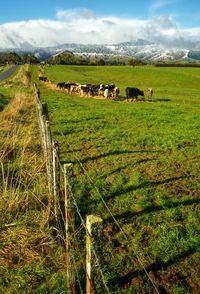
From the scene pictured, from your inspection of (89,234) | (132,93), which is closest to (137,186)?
(89,234)

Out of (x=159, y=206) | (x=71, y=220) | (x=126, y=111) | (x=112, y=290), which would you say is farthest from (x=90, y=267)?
(x=126, y=111)

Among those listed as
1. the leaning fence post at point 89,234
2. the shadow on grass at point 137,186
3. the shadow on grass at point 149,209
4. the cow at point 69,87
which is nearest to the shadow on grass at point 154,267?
the shadow on grass at point 149,209

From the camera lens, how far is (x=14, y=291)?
5715mm

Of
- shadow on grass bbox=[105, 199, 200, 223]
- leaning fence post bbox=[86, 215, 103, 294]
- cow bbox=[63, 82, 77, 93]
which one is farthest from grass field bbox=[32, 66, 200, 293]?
cow bbox=[63, 82, 77, 93]

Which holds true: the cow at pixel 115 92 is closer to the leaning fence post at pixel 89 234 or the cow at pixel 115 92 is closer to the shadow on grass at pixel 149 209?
the shadow on grass at pixel 149 209

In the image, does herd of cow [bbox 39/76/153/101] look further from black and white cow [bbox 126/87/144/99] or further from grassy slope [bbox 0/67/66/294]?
grassy slope [bbox 0/67/66/294]

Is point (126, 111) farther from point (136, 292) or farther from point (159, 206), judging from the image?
point (136, 292)

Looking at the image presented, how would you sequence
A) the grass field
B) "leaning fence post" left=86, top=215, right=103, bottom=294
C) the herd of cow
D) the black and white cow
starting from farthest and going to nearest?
the herd of cow < the black and white cow < the grass field < "leaning fence post" left=86, top=215, right=103, bottom=294

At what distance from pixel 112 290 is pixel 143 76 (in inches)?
2609

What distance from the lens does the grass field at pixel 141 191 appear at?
6371 mm

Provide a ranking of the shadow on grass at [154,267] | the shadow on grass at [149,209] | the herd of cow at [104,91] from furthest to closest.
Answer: the herd of cow at [104,91]
the shadow on grass at [149,209]
the shadow on grass at [154,267]

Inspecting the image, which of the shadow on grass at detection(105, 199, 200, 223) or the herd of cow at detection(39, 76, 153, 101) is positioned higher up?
the shadow on grass at detection(105, 199, 200, 223)

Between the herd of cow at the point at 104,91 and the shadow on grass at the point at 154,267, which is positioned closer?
the shadow on grass at the point at 154,267

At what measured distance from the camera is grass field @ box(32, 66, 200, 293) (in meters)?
6.37
